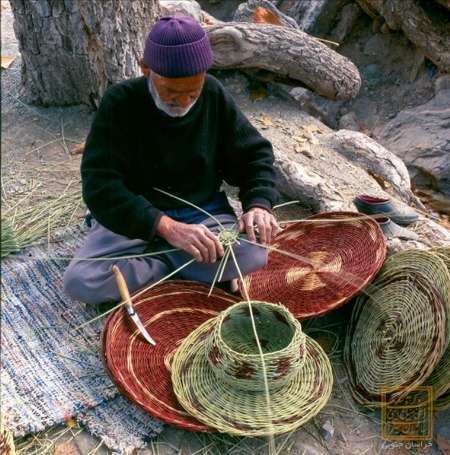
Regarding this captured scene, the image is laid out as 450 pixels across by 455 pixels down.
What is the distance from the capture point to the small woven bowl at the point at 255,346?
1.98 meters

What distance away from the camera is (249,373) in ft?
6.56

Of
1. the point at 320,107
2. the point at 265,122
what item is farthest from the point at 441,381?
the point at 320,107

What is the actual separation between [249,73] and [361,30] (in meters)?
2.63

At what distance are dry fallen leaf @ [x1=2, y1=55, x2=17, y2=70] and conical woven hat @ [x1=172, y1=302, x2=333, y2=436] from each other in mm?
2863

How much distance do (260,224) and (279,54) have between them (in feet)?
6.61

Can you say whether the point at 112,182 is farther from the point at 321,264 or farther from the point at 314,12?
the point at 314,12

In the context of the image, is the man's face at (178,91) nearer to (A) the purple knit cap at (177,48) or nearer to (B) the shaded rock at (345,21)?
(A) the purple knit cap at (177,48)

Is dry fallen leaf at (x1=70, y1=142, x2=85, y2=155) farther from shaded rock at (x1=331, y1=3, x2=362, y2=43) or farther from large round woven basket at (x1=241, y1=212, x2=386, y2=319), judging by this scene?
shaded rock at (x1=331, y1=3, x2=362, y2=43)

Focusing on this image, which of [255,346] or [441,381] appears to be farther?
[255,346]

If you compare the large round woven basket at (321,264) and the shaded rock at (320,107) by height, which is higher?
the large round woven basket at (321,264)

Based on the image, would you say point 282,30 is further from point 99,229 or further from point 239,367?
point 239,367

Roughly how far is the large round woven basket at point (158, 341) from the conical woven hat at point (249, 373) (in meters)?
0.07

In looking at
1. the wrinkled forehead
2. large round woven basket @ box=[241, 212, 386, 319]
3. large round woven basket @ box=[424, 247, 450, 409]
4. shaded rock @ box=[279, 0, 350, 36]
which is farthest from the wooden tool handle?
shaded rock @ box=[279, 0, 350, 36]

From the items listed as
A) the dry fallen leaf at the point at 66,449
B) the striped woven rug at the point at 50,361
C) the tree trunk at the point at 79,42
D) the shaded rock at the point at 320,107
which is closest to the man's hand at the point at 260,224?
the striped woven rug at the point at 50,361
